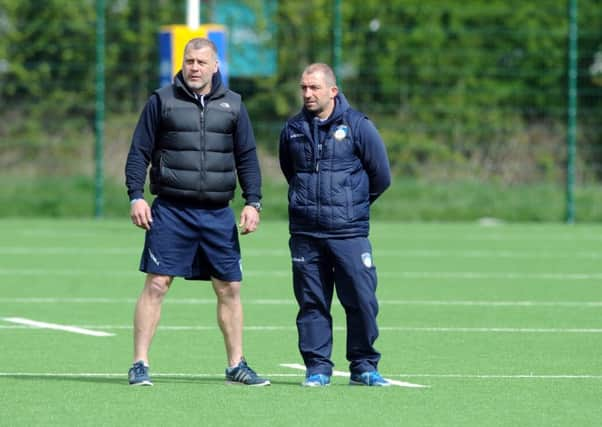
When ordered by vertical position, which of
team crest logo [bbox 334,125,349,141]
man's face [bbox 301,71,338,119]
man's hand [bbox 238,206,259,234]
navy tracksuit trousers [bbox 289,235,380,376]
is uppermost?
man's face [bbox 301,71,338,119]

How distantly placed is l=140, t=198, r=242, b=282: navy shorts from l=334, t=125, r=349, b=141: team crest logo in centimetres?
76

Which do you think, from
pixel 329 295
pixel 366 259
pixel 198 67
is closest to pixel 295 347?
pixel 329 295

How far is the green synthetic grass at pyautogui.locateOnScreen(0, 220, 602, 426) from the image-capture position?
8.52 metres

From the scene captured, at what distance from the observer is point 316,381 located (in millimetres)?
9430

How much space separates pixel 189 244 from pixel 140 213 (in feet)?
1.10

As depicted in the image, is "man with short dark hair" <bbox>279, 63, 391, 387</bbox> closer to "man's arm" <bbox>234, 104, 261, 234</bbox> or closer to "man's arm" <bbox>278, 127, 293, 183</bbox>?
"man's arm" <bbox>278, 127, 293, 183</bbox>

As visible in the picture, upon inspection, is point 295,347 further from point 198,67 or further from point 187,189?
point 198,67

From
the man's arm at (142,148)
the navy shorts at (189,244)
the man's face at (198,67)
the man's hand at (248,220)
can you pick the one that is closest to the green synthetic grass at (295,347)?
the navy shorts at (189,244)

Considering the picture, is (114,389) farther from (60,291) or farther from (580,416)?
(60,291)

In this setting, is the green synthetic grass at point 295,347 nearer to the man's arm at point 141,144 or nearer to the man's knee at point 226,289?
the man's knee at point 226,289

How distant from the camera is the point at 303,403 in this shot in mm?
8773

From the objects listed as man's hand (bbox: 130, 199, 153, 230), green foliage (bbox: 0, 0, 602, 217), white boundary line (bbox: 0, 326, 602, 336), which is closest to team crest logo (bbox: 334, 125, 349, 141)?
man's hand (bbox: 130, 199, 153, 230)

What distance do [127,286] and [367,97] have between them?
10833 mm

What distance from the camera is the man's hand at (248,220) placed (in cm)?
958
